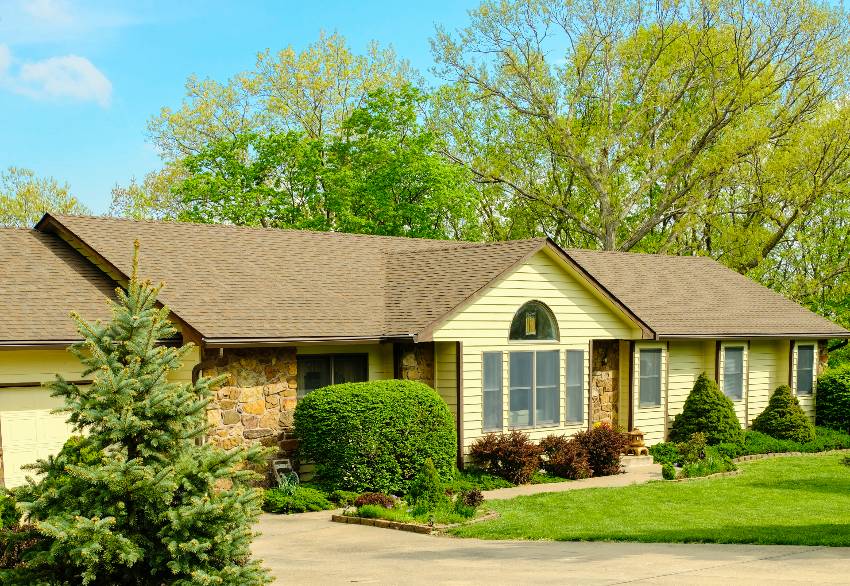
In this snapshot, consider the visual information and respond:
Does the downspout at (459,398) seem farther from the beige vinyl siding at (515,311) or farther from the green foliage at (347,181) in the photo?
the green foliage at (347,181)

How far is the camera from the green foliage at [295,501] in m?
16.5

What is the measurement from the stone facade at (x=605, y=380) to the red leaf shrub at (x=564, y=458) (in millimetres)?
2448

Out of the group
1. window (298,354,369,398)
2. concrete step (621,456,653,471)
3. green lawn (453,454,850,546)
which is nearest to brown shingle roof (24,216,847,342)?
window (298,354,369,398)

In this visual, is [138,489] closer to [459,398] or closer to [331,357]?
[331,357]

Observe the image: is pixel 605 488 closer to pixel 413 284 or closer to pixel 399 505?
pixel 399 505

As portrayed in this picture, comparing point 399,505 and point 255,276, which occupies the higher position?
point 255,276

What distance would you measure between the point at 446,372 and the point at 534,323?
238 centimetres

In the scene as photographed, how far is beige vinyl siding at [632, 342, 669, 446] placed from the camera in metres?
23.8

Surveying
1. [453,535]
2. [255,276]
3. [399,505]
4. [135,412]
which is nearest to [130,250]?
[255,276]

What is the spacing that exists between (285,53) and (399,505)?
110 ft

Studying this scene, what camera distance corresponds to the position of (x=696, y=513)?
1587 centimetres

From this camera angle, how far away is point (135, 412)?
855cm

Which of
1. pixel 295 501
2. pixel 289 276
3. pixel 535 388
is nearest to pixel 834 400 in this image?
pixel 535 388

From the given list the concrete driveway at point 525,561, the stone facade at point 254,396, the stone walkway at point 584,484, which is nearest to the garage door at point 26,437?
A: the stone facade at point 254,396
